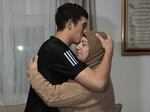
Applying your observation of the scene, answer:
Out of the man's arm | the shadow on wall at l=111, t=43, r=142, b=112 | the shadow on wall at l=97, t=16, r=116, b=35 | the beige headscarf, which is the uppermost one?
the shadow on wall at l=97, t=16, r=116, b=35

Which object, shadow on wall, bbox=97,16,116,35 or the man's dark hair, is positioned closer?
the man's dark hair

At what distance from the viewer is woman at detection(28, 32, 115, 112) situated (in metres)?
1.48

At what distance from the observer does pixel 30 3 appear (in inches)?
102

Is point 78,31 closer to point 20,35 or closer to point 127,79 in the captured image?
point 20,35

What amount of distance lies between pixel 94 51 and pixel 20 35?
1.23 metres

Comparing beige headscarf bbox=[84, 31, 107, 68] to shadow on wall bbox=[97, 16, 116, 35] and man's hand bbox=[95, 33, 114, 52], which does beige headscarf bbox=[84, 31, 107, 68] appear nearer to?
man's hand bbox=[95, 33, 114, 52]

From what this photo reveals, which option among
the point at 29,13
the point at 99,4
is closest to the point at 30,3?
the point at 29,13

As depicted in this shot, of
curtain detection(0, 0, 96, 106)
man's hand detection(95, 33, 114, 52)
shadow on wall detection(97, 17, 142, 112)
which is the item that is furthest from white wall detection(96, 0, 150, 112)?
man's hand detection(95, 33, 114, 52)

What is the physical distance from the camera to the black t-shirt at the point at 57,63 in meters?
1.51

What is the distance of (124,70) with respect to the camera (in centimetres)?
286

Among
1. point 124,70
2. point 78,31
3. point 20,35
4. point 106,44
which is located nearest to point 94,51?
point 106,44

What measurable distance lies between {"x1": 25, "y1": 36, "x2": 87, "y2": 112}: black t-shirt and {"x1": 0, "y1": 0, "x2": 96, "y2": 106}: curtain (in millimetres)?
1008

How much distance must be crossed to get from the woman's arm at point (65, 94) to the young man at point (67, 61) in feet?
0.15

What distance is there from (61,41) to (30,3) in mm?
1128
